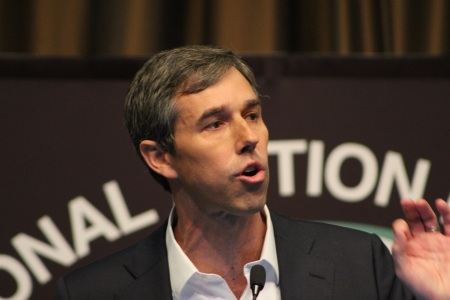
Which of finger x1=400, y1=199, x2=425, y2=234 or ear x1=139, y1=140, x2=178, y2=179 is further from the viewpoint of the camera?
ear x1=139, y1=140, x2=178, y2=179

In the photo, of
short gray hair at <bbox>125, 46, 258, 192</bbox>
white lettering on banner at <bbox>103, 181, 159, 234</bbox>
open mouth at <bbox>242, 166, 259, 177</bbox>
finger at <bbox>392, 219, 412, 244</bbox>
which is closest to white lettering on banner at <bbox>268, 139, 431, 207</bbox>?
white lettering on banner at <bbox>103, 181, 159, 234</bbox>

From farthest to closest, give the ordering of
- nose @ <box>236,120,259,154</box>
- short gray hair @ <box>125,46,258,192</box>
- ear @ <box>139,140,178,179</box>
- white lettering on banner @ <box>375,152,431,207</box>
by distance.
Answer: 1. white lettering on banner @ <box>375,152,431,207</box>
2. ear @ <box>139,140,178,179</box>
3. short gray hair @ <box>125,46,258,192</box>
4. nose @ <box>236,120,259,154</box>

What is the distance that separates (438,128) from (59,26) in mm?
1512

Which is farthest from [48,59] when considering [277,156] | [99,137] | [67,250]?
[277,156]

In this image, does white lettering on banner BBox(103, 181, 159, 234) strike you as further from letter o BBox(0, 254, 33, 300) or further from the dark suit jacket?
the dark suit jacket

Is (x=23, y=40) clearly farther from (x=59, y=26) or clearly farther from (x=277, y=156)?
(x=277, y=156)

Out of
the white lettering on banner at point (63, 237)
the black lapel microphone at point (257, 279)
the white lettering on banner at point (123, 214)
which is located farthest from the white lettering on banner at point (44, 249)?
the black lapel microphone at point (257, 279)

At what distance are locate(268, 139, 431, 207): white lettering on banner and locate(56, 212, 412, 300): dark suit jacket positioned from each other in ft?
1.63

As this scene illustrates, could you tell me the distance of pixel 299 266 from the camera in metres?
2.27

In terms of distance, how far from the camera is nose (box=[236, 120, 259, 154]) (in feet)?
7.22

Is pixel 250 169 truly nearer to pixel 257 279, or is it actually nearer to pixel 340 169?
pixel 257 279

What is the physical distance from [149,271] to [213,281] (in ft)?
0.60

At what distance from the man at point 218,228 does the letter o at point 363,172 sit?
0.52 metres

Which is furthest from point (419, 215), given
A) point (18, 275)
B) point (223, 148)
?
point (18, 275)
